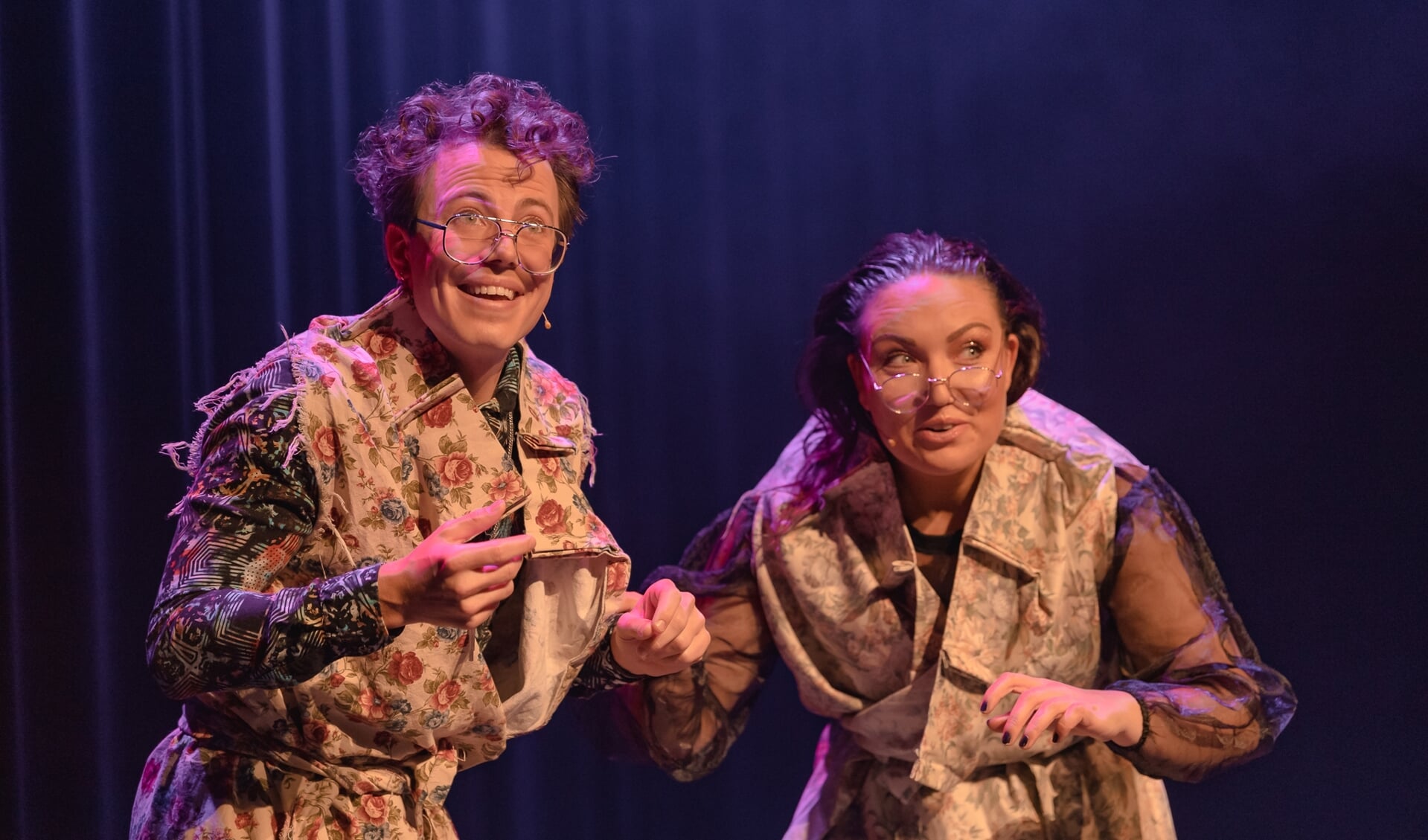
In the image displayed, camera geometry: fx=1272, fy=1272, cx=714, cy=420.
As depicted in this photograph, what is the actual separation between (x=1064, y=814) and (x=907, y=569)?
0.46 m

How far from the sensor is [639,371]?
10.4 feet

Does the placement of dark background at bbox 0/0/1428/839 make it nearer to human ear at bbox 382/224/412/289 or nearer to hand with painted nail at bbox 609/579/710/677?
human ear at bbox 382/224/412/289

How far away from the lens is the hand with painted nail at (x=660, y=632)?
66.2 inches

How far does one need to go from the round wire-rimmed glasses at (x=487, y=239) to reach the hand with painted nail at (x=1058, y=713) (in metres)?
0.83

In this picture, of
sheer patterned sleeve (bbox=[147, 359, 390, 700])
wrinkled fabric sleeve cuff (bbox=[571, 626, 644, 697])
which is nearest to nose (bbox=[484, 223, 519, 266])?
sheer patterned sleeve (bbox=[147, 359, 390, 700])

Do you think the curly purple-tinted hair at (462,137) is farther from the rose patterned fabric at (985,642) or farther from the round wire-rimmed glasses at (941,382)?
the rose patterned fabric at (985,642)

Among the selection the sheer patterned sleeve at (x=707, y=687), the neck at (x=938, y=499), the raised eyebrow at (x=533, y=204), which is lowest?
the sheer patterned sleeve at (x=707, y=687)

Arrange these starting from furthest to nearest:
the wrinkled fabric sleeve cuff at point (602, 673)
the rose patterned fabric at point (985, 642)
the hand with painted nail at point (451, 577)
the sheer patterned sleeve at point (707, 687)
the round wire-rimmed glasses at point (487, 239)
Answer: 1. the sheer patterned sleeve at point (707, 687)
2. the rose patterned fabric at point (985, 642)
3. the wrinkled fabric sleeve cuff at point (602, 673)
4. the round wire-rimmed glasses at point (487, 239)
5. the hand with painted nail at point (451, 577)

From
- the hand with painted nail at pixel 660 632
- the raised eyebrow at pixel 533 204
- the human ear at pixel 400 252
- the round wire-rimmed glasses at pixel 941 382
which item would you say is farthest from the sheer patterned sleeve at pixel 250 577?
the round wire-rimmed glasses at pixel 941 382

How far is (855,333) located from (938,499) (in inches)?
12.4

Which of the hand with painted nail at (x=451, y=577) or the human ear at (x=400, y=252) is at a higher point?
the human ear at (x=400, y=252)

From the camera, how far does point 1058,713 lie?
170cm

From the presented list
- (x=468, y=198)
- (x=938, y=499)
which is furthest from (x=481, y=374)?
(x=938, y=499)

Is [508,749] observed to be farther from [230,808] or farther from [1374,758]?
[1374,758]
